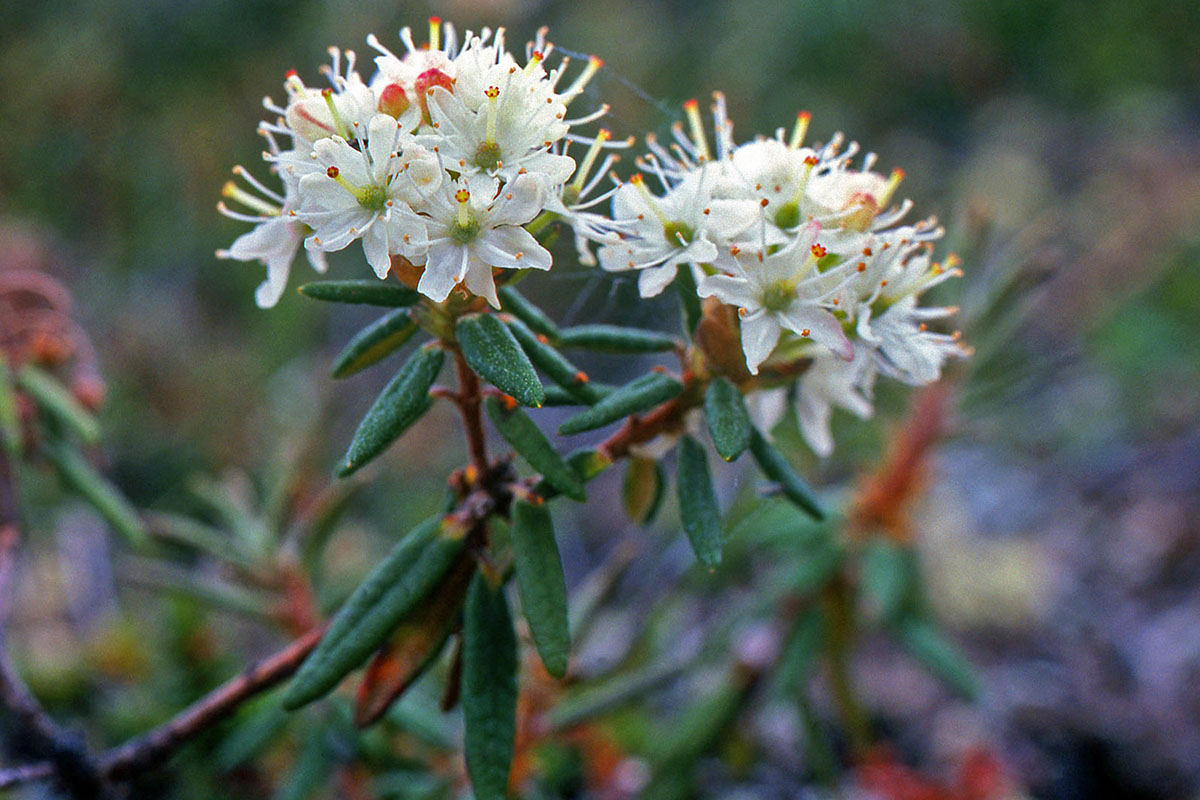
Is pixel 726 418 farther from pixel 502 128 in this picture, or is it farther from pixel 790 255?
pixel 502 128

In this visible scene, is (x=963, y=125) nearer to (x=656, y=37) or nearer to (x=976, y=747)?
(x=656, y=37)

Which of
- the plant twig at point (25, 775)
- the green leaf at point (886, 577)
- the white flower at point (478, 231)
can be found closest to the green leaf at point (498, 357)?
the white flower at point (478, 231)

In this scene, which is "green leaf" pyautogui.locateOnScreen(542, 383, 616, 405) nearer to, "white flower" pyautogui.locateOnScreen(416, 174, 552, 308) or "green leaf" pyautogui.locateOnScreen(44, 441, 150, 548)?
"white flower" pyautogui.locateOnScreen(416, 174, 552, 308)

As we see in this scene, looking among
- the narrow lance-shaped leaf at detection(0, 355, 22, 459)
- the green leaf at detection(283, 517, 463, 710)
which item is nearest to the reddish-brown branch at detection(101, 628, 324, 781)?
the green leaf at detection(283, 517, 463, 710)

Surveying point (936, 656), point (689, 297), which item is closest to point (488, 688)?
point (689, 297)

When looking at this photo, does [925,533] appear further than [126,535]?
Yes

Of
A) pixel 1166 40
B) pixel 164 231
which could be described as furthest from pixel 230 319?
pixel 1166 40
